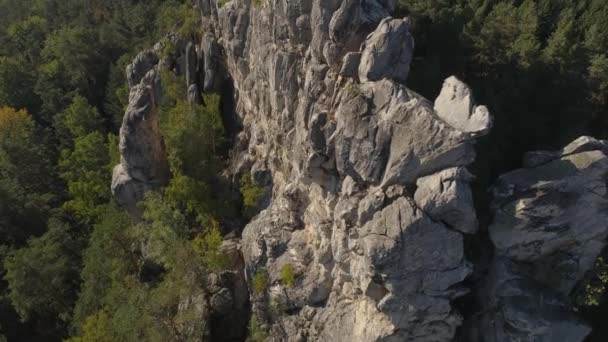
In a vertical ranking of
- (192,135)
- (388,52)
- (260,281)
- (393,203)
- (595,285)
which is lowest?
(595,285)

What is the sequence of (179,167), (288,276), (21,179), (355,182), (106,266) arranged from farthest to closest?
(21,179), (106,266), (179,167), (288,276), (355,182)

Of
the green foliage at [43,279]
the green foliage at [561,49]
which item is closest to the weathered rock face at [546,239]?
the green foliage at [561,49]

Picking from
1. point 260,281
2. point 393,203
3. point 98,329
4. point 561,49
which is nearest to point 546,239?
point 393,203

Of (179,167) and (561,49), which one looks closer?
(561,49)

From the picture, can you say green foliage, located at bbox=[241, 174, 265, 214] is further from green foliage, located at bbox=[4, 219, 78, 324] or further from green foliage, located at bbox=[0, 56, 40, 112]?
green foliage, located at bbox=[0, 56, 40, 112]

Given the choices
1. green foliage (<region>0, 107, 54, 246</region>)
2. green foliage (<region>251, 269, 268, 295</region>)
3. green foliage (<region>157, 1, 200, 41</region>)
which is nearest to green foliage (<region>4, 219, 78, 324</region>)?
green foliage (<region>0, 107, 54, 246</region>)

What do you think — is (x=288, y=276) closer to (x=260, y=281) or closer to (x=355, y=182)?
(x=260, y=281)

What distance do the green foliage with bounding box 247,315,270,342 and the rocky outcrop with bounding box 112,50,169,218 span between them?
1601 centimetres

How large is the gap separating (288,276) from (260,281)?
2.63 metres

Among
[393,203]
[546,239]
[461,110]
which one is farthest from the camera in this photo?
[546,239]

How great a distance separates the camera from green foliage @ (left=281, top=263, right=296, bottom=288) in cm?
3119

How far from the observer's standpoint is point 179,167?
39.8m

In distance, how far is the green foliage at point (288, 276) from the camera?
31188 mm

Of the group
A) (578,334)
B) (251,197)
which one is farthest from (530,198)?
(251,197)
